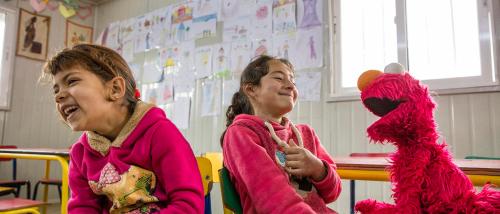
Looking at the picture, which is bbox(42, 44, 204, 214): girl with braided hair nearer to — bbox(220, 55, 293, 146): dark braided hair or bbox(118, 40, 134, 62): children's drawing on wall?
bbox(220, 55, 293, 146): dark braided hair

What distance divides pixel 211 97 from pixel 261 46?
67 cm

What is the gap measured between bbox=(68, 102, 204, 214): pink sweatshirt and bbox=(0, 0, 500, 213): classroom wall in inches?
60.3

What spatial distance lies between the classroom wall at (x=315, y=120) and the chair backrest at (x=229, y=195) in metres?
1.32

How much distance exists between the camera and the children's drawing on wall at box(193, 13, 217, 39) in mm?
3191

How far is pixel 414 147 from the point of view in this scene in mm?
758

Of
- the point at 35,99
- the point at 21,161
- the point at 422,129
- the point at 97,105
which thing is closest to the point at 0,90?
the point at 35,99

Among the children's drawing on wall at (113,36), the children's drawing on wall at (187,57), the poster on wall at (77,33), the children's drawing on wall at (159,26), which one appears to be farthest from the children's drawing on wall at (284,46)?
the poster on wall at (77,33)

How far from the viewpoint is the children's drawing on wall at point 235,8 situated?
9.69 feet

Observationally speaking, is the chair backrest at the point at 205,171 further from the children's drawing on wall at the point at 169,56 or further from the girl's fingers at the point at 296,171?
the children's drawing on wall at the point at 169,56

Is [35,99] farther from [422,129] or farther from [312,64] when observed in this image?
[422,129]

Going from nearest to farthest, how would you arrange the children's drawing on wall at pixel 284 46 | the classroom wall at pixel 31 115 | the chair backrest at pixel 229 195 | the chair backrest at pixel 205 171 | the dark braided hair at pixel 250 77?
the chair backrest at pixel 229 195
the dark braided hair at pixel 250 77
the chair backrest at pixel 205 171
the children's drawing on wall at pixel 284 46
the classroom wall at pixel 31 115

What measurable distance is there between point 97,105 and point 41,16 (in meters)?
3.75

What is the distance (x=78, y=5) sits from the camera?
428 cm

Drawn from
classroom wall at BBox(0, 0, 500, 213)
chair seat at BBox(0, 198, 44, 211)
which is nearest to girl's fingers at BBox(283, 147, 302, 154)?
classroom wall at BBox(0, 0, 500, 213)
